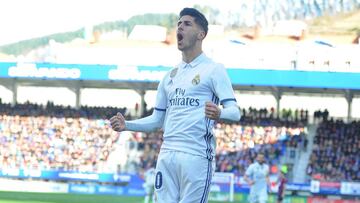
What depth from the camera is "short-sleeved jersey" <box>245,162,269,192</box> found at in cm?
2352

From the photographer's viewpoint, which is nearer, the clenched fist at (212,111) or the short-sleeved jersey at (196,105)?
the clenched fist at (212,111)

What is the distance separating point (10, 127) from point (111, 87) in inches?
270

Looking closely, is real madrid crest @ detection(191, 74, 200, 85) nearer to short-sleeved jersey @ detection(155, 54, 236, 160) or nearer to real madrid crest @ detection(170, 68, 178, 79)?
short-sleeved jersey @ detection(155, 54, 236, 160)

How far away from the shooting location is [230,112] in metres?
6.71

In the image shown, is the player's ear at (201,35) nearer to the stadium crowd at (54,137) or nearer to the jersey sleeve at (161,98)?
the jersey sleeve at (161,98)

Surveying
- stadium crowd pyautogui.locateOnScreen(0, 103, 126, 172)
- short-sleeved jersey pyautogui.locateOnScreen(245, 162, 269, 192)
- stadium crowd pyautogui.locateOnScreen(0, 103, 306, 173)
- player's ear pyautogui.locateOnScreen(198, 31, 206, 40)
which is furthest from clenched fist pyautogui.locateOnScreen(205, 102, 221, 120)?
stadium crowd pyautogui.locateOnScreen(0, 103, 126, 172)

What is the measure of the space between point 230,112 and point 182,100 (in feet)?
1.62

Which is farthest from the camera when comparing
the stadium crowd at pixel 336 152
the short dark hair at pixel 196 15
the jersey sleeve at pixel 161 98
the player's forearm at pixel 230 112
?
the stadium crowd at pixel 336 152

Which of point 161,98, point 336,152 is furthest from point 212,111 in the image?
point 336,152

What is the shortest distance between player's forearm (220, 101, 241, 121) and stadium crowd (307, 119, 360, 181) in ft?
99.3

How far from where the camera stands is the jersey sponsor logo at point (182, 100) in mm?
6992

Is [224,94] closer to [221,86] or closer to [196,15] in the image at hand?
[221,86]

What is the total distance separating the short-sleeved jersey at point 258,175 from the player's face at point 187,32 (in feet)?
54.4

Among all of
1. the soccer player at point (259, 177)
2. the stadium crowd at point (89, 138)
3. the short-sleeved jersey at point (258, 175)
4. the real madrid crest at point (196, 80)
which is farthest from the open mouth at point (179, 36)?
the stadium crowd at point (89, 138)
